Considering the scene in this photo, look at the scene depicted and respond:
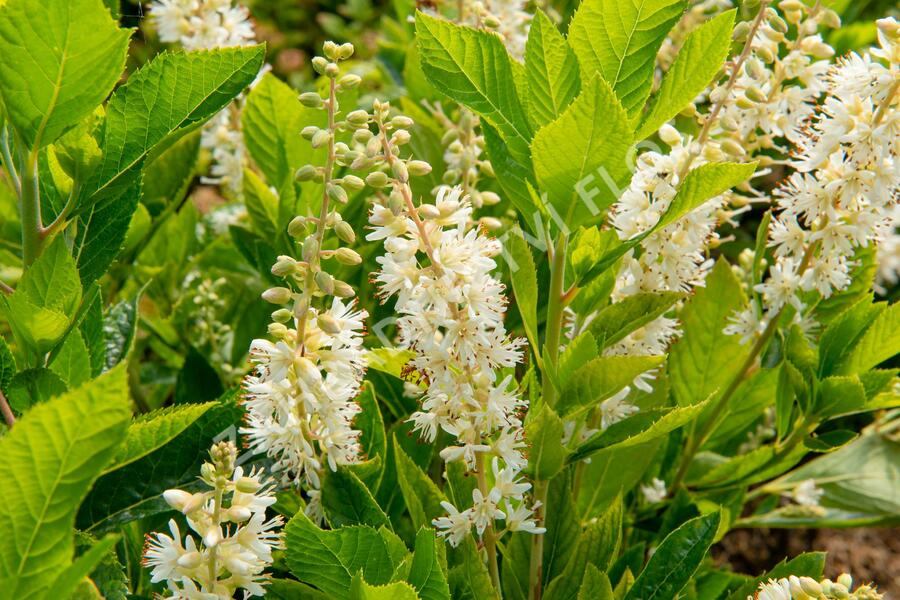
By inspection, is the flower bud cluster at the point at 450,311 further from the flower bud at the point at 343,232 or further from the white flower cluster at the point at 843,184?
the white flower cluster at the point at 843,184

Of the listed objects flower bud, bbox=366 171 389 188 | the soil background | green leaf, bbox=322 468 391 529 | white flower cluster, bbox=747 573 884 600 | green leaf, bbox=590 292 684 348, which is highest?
flower bud, bbox=366 171 389 188

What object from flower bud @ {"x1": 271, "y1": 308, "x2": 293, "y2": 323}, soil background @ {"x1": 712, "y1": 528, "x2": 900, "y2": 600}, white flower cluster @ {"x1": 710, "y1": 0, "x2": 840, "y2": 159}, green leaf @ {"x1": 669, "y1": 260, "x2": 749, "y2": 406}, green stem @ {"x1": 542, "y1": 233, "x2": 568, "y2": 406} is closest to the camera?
flower bud @ {"x1": 271, "y1": 308, "x2": 293, "y2": 323}

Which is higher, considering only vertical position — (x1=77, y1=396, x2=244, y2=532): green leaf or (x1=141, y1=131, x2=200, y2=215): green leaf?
(x1=141, y1=131, x2=200, y2=215): green leaf

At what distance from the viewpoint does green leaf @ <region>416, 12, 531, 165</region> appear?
4.56ft

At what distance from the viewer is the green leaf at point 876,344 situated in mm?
1802

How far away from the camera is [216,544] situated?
1263 mm

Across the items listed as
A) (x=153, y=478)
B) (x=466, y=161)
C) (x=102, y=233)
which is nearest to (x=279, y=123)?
(x=466, y=161)

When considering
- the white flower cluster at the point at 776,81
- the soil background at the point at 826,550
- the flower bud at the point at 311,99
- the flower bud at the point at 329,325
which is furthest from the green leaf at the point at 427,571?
the soil background at the point at 826,550

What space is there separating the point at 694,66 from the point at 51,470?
100 centimetres

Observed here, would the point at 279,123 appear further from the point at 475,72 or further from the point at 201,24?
the point at 475,72

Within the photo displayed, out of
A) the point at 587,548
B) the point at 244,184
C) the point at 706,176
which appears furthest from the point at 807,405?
the point at 244,184

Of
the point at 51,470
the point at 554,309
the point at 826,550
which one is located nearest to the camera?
the point at 51,470

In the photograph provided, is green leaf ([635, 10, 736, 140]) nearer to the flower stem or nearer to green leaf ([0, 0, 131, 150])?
the flower stem

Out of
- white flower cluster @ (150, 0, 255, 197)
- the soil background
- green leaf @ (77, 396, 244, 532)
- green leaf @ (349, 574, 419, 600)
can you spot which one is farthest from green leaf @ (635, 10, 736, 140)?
the soil background
